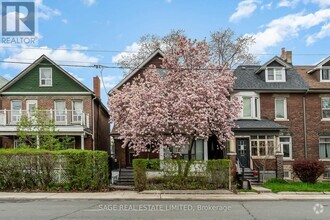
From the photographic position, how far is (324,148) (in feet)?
88.1

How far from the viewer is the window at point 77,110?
93.1 ft

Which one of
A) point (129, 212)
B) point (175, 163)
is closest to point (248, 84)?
point (175, 163)

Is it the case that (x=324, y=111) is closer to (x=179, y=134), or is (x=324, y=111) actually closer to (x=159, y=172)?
(x=179, y=134)

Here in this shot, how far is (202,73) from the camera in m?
22.4

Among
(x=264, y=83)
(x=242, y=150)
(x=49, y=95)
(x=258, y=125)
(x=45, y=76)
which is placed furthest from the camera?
(x=45, y=76)

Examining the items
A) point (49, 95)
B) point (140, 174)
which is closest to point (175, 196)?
point (140, 174)

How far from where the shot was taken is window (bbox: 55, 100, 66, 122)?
91.0ft

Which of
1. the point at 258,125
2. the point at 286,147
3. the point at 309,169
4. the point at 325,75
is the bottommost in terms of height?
the point at 309,169

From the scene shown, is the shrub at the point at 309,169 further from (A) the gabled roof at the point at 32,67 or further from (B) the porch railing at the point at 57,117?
(A) the gabled roof at the point at 32,67

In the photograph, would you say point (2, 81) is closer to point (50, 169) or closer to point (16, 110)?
point (16, 110)

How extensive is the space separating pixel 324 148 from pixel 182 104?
13120 millimetres

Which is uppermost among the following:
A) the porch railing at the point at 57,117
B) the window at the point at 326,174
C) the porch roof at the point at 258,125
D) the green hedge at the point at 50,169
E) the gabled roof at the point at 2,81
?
the gabled roof at the point at 2,81

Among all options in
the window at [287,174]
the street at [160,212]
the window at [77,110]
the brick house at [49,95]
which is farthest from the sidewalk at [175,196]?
the brick house at [49,95]

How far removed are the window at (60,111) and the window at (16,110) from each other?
266cm
